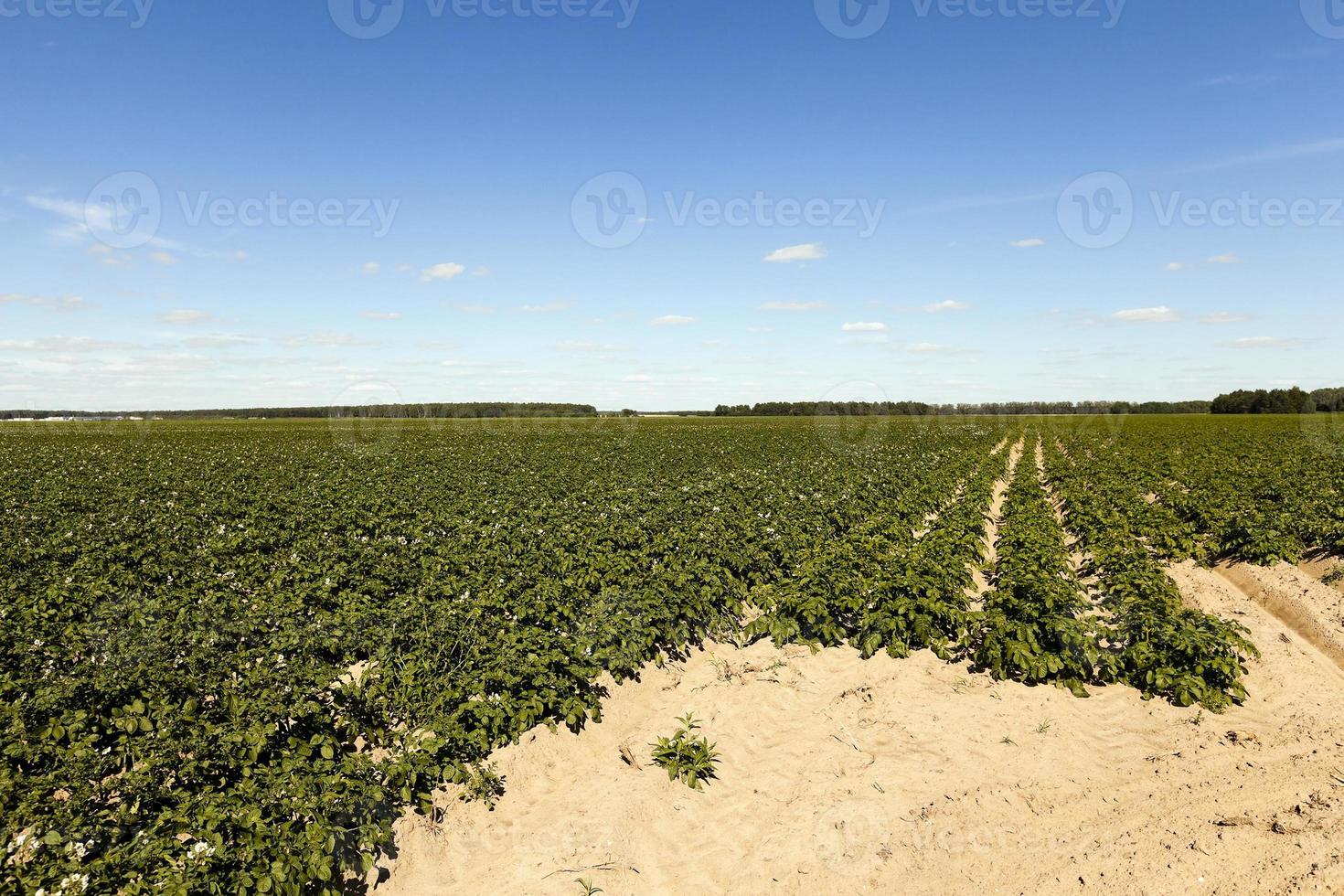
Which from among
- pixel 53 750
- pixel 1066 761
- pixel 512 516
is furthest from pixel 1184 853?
pixel 512 516

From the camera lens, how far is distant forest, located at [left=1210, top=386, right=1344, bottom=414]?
131125 mm

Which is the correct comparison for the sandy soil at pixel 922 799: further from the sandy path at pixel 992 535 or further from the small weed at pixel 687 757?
the sandy path at pixel 992 535

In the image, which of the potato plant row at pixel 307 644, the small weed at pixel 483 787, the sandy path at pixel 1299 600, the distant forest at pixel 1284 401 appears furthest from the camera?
the distant forest at pixel 1284 401

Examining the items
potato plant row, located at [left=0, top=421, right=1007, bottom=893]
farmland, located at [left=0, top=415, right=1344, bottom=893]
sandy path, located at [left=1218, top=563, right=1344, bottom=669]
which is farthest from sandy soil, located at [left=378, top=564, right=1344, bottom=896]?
sandy path, located at [left=1218, top=563, right=1344, bottom=669]

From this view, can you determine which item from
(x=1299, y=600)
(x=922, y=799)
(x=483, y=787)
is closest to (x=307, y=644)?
(x=483, y=787)

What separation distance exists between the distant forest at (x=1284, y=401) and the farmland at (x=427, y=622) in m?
156

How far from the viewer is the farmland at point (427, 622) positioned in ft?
15.4

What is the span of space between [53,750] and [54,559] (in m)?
9.92

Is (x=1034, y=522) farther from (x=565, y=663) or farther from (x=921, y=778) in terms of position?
(x=565, y=663)

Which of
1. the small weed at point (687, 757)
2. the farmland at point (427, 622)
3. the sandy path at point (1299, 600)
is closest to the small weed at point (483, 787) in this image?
the farmland at point (427, 622)

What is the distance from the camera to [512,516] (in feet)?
53.5

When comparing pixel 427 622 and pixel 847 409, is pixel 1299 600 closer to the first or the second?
pixel 427 622

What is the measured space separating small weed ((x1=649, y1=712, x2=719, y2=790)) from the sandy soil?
116 millimetres

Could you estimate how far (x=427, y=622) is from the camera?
8156 millimetres
